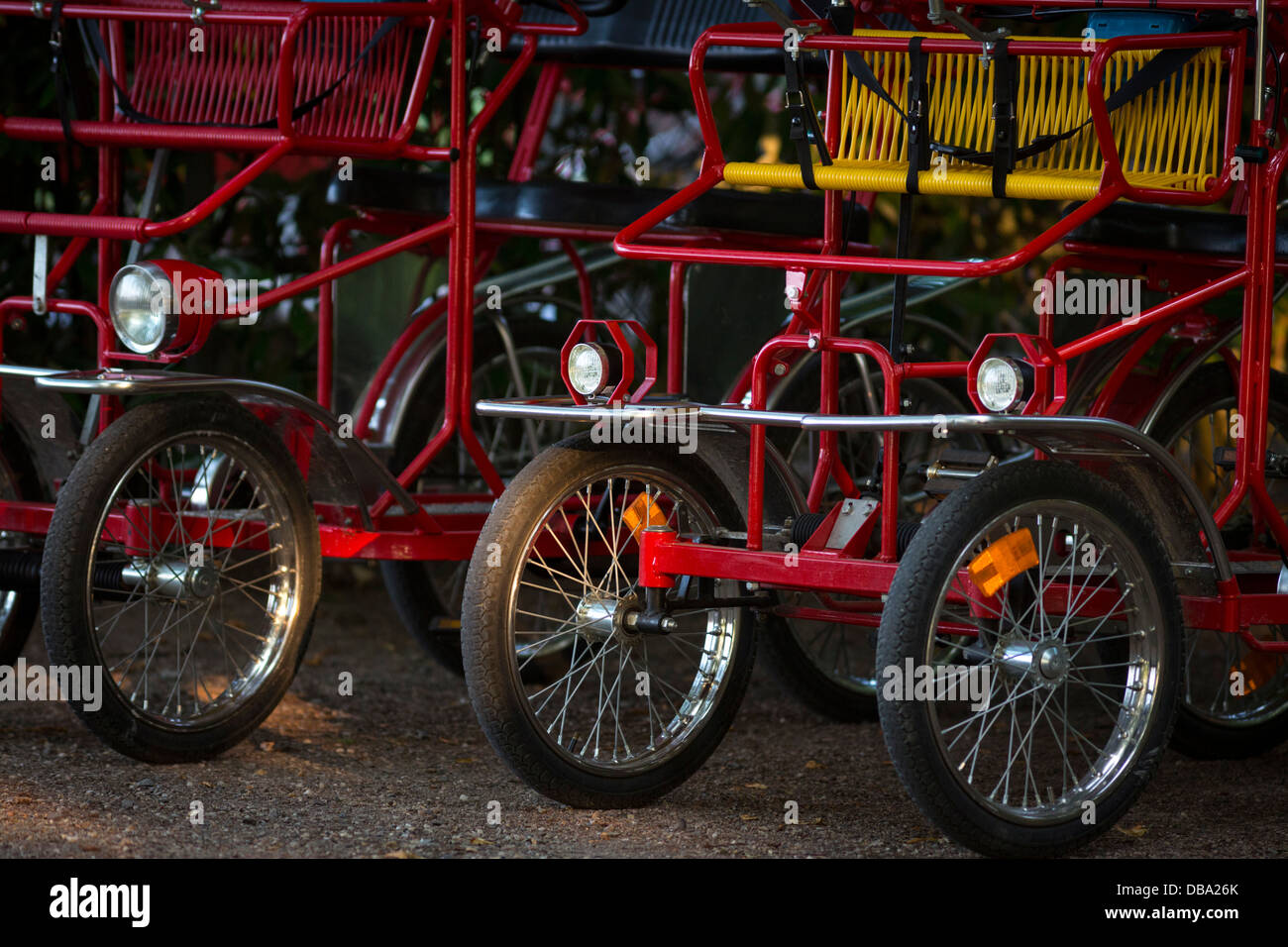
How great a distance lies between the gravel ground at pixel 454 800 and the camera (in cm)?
353

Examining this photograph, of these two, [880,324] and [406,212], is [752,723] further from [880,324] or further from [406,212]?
[406,212]

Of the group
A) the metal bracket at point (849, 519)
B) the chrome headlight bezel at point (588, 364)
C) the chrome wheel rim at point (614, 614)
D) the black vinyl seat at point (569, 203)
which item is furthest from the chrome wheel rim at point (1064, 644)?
the black vinyl seat at point (569, 203)

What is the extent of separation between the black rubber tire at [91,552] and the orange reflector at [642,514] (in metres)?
0.78

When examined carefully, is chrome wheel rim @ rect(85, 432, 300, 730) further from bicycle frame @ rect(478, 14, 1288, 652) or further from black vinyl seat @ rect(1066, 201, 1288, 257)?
black vinyl seat @ rect(1066, 201, 1288, 257)

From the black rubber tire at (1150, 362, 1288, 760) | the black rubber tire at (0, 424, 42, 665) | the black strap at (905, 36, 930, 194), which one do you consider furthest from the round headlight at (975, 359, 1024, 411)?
the black rubber tire at (0, 424, 42, 665)

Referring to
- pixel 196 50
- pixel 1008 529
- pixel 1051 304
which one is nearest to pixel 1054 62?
pixel 1051 304

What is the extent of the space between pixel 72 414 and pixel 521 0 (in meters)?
1.57

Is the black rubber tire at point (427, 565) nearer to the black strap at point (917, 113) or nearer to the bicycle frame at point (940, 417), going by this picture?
the bicycle frame at point (940, 417)

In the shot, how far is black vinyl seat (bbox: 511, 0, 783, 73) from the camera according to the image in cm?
513

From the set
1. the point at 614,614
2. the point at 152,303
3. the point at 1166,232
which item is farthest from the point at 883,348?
the point at 152,303

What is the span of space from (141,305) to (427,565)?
58.4 inches

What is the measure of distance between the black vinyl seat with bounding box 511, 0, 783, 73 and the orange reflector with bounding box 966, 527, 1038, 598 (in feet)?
6.81

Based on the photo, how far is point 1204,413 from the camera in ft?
14.8

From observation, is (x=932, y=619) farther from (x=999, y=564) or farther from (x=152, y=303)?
(x=152, y=303)
